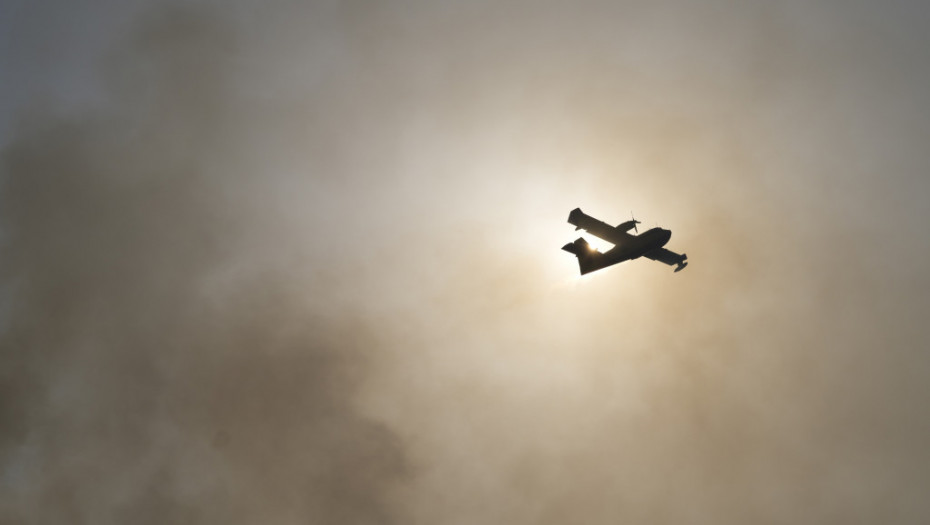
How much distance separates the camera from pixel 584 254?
256ft

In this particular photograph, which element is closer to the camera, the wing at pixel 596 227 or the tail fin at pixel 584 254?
the wing at pixel 596 227

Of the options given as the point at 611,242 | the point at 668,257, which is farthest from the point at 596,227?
the point at 668,257

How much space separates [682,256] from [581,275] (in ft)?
51.0

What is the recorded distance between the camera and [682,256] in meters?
81.3

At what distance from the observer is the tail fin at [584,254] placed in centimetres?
7738

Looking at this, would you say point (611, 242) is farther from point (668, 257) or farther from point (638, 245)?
point (668, 257)

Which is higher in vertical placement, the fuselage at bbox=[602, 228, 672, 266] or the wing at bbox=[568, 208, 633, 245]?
the wing at bbox=[568, 208, 633, 245]

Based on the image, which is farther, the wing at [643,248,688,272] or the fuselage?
the wing at [643,248,688,272]

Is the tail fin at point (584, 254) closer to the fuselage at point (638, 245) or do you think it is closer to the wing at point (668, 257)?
the fuselage at point (638, 245)

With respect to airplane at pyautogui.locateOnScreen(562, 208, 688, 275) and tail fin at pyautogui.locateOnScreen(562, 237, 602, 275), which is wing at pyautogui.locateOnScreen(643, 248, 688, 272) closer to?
airplane at pyautogui.locateOnScreen(562, 208, 688, 275)

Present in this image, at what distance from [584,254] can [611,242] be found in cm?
397

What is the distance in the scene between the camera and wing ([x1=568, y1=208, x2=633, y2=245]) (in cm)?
7538

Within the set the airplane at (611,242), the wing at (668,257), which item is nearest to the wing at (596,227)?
the airplane at (611,242)

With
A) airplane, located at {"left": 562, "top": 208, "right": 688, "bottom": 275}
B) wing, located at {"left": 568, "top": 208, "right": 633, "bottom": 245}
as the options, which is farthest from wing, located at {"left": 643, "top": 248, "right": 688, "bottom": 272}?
wing, located at {"left": 568, "top": 208, "right": 633, "bottom": 245}
